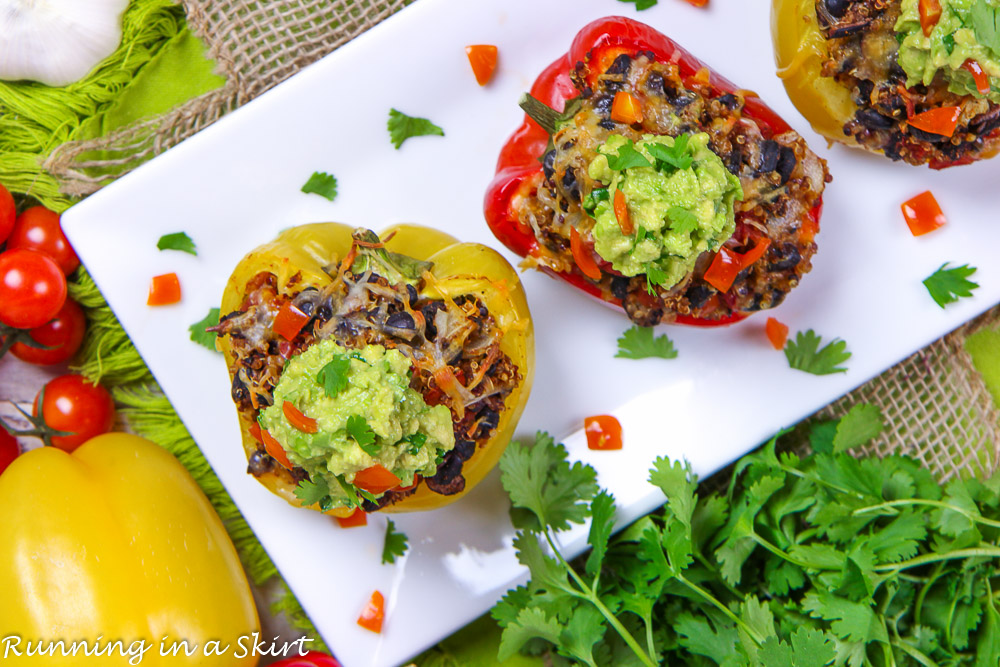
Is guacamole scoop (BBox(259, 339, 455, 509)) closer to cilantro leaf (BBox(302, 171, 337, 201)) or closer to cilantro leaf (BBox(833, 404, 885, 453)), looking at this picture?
cilantro leaf (BBox(302, 171, 337, 201))

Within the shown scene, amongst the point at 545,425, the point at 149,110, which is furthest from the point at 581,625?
the point at 149,110

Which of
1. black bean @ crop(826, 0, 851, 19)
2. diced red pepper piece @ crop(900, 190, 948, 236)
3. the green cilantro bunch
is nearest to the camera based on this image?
black bean @ crop(826, 0, 851, 19)

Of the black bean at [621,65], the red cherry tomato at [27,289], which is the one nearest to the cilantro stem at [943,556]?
the black bean at [621,65]

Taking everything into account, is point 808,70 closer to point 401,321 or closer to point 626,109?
point 626,109

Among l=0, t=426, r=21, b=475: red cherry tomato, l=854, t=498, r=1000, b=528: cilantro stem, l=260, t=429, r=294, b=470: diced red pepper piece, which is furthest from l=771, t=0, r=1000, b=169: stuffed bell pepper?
l=0, t=426, r=21, b=475: red cherry tomato

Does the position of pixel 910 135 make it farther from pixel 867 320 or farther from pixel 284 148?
pixel 284 148

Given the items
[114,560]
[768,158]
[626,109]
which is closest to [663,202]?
[626,109]
